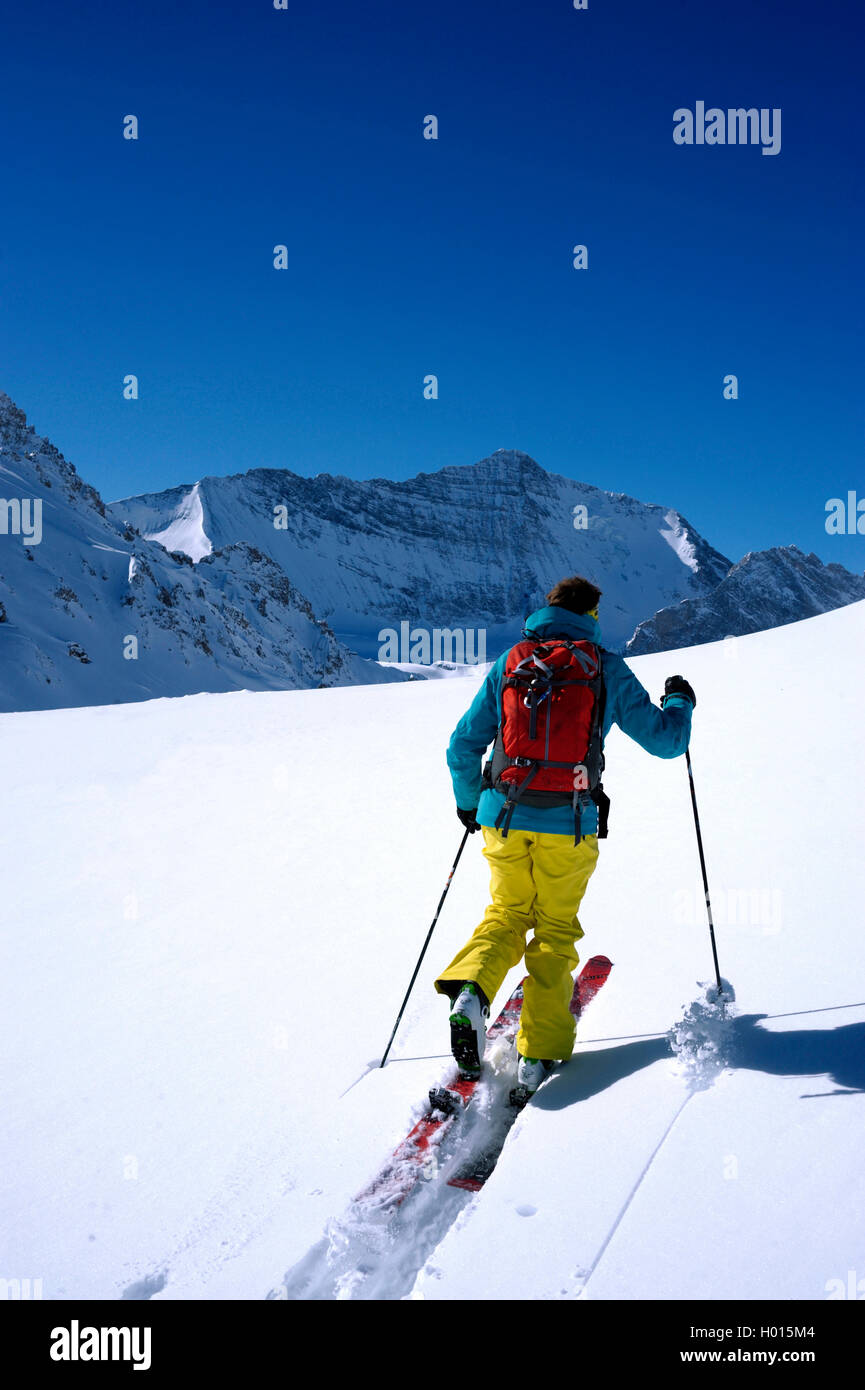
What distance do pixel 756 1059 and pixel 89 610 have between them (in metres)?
142

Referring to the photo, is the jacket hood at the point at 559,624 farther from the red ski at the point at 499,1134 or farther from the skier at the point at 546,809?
the red ski at the point at 499,1134

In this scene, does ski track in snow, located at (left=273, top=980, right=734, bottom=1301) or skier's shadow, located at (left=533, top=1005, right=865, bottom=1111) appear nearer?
ski track in snow, located at (left=273, top=980, right=734, bottom=1301)

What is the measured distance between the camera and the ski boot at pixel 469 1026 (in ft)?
9.97

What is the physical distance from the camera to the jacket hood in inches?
137

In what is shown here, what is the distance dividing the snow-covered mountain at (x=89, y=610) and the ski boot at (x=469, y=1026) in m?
101

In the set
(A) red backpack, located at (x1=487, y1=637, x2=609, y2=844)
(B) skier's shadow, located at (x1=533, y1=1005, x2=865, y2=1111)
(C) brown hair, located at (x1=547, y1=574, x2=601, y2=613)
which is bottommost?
(B) skier's shadow, located at (x1=533, y1=1005, x2=865, y2=1111)

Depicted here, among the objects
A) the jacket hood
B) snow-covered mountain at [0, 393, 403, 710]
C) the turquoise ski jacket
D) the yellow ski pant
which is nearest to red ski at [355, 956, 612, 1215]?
the yellow ski pant

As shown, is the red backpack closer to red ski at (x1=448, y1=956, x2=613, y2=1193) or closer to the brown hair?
the brown hair

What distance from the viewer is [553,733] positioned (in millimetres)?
3303

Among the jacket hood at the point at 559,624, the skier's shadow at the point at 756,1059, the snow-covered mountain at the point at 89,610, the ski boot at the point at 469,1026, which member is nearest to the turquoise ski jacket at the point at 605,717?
the jacket hood at the point at 559,624

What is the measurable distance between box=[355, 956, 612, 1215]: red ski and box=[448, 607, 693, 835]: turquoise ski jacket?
96 cm

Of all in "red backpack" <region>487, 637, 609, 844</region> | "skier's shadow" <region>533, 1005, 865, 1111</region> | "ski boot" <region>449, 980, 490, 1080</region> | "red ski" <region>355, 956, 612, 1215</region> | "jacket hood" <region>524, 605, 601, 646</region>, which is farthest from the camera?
"jacket hood" <region>524, 605, 601, 646</region>

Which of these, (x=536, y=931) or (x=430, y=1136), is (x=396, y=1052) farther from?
(x=536, y=931)
